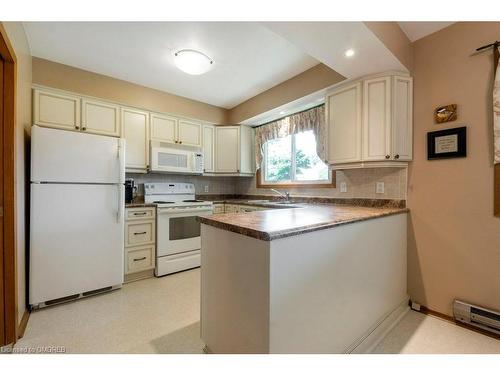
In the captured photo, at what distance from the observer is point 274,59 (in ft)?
7.98

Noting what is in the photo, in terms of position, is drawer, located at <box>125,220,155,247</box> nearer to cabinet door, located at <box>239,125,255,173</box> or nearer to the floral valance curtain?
A: cabinet door, located at <box>239,125,255,173</box>

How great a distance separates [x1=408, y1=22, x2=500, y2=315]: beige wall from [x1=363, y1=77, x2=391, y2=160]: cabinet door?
0.99 ft

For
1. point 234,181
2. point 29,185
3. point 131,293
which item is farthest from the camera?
point 234,181

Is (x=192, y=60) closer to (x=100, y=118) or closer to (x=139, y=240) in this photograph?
(x=100, y=118)

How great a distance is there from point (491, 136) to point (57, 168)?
357cm

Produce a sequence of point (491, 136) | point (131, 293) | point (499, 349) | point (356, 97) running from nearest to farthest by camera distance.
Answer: point (499, 349) → point (491, 136) → point (356, 97) → point (131, 293)

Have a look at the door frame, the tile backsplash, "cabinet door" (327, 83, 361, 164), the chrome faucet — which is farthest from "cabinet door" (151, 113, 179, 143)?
"cabinet door" (327, 83, 361, 164)

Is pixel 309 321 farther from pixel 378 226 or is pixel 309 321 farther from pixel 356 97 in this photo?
pixel 356 97

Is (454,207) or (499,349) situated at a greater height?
(454,207)

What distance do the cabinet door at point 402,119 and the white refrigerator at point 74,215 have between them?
2.70 m

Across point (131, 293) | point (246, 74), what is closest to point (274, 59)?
point (246, 74)

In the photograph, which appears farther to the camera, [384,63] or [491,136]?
[384,63]
